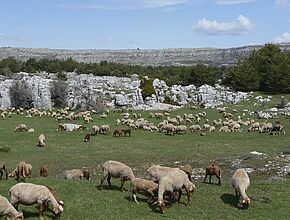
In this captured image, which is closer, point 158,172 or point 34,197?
point 34,197

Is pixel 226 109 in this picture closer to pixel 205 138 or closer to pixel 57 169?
pixel 205 138

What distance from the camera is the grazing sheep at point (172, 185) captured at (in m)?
19.7

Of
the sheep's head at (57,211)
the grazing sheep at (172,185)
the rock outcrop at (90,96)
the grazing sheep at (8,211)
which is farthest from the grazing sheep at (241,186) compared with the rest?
the rock outcrop at (90,96)

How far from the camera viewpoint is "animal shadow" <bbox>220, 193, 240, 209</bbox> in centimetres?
2157

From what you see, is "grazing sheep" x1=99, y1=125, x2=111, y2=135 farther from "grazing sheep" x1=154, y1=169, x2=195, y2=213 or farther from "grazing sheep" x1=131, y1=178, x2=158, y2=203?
"grazing sheep" x1=154, y1=169, x2=195, y2=213

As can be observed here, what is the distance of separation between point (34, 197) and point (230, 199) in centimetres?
953

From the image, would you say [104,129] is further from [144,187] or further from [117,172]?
[144,187]

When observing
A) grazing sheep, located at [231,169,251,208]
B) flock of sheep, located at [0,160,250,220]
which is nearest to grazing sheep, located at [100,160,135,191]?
flock of sheep, located at [0,160,250,220]

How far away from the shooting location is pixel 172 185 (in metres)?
20.2

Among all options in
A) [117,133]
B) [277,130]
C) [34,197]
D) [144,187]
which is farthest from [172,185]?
[277,130]

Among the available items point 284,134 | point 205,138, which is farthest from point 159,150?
point 284,134

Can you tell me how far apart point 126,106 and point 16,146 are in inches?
1493

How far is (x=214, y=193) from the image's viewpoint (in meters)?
23.0

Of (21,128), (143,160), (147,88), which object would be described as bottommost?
(21,128)
